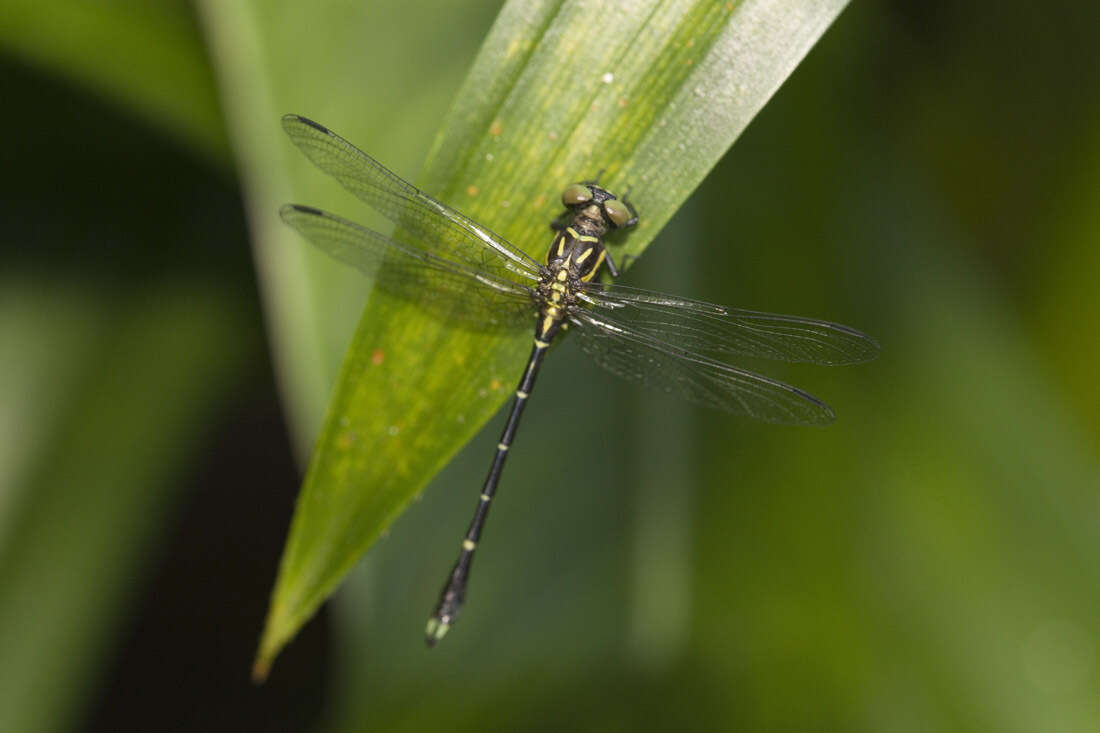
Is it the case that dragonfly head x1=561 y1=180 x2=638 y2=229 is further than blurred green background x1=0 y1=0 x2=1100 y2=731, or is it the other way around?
blurred green background x1=0 y1=0 x2=1100 y2=731

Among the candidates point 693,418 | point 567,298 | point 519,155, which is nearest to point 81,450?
point 567,298

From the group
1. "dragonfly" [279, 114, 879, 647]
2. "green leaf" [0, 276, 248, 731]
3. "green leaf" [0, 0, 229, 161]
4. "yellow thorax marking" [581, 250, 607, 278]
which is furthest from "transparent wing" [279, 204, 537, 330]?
"green leaf" [0, 276, 248, 731]

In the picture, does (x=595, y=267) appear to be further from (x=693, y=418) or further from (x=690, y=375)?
(x=693, y=418)

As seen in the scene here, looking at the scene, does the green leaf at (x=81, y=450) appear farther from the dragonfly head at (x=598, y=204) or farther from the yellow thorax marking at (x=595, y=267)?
the dragonfly head at (x=598, y=204)

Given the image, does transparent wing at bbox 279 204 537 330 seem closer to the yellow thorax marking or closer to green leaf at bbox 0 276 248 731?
the yellow thorax marking

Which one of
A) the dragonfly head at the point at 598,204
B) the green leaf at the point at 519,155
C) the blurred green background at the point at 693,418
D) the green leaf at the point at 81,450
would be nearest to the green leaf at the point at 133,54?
the blurred green background at the point at 693,418

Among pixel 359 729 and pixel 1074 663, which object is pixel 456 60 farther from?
pixel 1074 663
